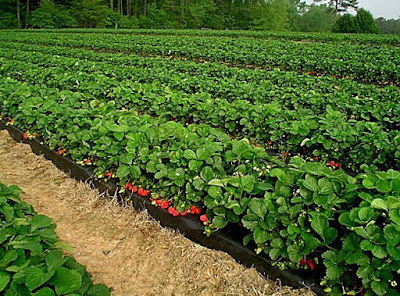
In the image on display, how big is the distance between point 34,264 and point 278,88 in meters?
5.06

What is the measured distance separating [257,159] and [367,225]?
1027 millimetres

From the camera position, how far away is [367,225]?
1711 mm

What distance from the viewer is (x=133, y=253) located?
2.59 meters

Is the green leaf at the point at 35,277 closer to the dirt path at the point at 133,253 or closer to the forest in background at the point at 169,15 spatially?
the dirt path at the point at 133,253

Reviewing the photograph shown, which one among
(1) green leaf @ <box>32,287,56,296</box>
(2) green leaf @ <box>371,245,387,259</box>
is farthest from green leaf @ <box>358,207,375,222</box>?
(1) green leaf @ <box>32,287,56,296</box>

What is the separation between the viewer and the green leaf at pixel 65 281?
1525 mm

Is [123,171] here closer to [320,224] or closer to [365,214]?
[320,224]

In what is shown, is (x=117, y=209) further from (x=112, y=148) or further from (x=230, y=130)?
(x=230, y=130)

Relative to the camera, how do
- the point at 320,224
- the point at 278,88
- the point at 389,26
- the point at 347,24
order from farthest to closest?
the point at 389,26 → the point at 347,24 → the point at 278,88 → the point at 320,224

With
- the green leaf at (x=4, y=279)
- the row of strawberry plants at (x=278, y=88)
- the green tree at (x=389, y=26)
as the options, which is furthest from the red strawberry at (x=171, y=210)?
the green tree at (x=389, y=26)

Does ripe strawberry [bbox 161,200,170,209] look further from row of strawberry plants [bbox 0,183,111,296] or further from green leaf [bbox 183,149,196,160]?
row of strawberry plants [bbox 0,183,111,296]

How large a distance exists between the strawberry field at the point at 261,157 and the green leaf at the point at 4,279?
127cm

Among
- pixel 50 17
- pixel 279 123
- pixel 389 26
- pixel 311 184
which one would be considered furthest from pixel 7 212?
pixel 389 26

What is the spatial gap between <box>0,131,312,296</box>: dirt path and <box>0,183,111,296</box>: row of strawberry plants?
0.52m
